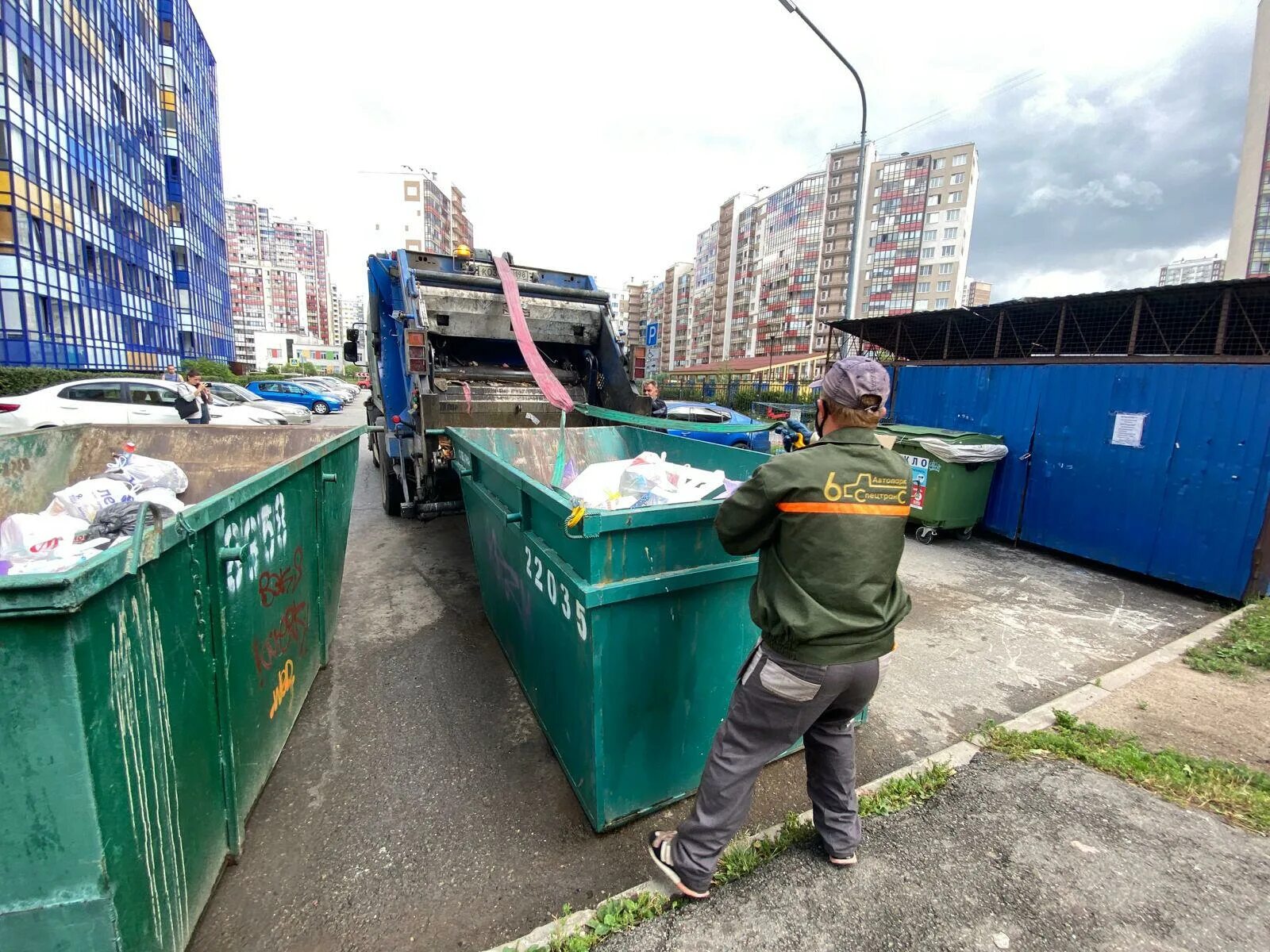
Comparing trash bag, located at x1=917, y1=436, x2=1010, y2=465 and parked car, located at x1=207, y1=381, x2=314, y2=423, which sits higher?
trash bag, located at x1=917, y1=436, x2=1010, y2=465

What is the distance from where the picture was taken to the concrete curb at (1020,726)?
176 centimetres

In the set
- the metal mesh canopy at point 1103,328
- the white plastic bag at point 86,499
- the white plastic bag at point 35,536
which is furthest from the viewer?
the metal mesh canopy at point 1103,328

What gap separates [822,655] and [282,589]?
7.62ft

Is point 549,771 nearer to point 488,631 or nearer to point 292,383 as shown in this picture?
point 488,631

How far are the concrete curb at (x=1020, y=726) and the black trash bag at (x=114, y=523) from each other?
6.46ft

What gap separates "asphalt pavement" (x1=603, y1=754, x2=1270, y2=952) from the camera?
1.74m

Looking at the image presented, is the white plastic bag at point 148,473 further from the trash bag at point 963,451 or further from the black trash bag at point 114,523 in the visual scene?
the trash bag at point 963,451

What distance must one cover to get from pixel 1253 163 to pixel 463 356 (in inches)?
2189

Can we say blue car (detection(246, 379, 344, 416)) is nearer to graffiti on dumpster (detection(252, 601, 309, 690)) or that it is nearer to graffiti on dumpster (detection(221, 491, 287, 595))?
graffiti on dumpster (detection(252, 601, 309, 690))

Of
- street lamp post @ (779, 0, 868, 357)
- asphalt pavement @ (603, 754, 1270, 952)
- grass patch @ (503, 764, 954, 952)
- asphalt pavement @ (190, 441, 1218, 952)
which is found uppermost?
street lamp post @ (779, 0, 868, 357)

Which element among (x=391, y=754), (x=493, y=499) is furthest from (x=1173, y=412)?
(x=391, y=754)

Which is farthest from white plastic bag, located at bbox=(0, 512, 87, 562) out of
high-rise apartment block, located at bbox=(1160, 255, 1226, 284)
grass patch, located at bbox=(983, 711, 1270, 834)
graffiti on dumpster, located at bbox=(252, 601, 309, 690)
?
high-rise apartment block, located at bbox=(1160, 255, 1226, 284)

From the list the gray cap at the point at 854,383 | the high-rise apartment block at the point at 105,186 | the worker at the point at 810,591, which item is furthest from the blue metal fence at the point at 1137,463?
the high-rise apartment block at the point at 105,186

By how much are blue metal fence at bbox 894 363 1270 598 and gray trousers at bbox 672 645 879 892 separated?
5.44m
